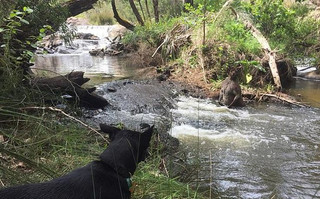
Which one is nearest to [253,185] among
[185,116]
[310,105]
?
[185,116]

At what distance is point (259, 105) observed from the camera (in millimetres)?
6684

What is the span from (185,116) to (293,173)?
2.49 meters

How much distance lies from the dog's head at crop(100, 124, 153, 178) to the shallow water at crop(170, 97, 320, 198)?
58 centimetres

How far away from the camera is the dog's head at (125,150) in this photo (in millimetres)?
1926

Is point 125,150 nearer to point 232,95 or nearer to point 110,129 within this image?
point 110,129

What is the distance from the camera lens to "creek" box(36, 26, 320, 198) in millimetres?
3333

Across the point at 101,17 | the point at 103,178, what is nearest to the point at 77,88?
the point at 103,178

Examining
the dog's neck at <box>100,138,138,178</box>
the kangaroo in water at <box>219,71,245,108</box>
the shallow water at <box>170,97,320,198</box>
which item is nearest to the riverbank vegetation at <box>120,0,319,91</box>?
the kangaroo in water at <box>219,71,245,108</box>

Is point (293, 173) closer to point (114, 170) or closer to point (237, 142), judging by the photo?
point (237, 142)

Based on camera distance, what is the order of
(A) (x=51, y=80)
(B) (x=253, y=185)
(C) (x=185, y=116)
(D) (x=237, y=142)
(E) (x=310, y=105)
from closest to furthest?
(B) (x=253, y=185) → (D) (x=237, y=142) → (A) (x=51, y=80) → (C) (x=185, y=116) → (E) (x=310, y=105)

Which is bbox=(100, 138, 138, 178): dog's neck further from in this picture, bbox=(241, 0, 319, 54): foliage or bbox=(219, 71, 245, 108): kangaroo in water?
bbox=(241, 0, 319, 54): foliage

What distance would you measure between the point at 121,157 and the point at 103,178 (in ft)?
0.67

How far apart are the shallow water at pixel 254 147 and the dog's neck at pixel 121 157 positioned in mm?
639

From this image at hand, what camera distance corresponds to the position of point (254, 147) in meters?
4.42
